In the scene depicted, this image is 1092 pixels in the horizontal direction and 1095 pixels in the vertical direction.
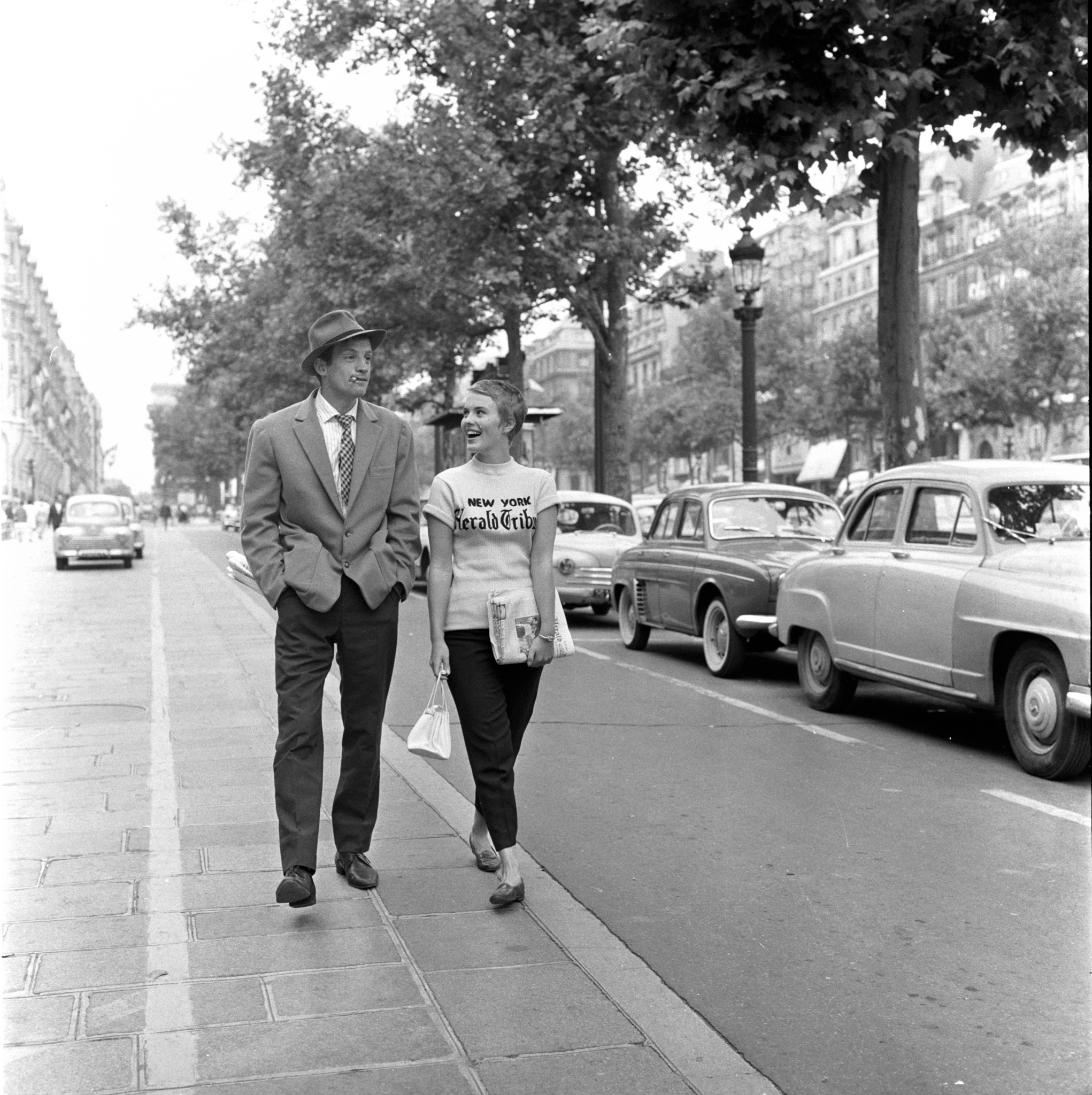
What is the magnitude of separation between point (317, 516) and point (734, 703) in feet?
19.3

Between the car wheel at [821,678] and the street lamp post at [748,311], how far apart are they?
9.73m

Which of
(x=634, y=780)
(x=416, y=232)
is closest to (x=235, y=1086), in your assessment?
(x=634, y=780)

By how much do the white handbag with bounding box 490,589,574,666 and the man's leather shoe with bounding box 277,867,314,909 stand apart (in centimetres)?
92

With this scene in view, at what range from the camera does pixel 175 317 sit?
52.5 meters

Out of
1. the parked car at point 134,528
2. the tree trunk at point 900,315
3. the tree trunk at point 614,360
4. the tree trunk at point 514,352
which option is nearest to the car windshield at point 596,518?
the tree trunk at point 900,315

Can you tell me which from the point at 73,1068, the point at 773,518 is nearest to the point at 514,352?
the point at 773,518

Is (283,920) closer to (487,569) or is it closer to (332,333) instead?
(487,569)

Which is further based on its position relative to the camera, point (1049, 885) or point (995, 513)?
point (995, 513)

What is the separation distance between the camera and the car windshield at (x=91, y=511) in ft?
108

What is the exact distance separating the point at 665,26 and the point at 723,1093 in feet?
34.8

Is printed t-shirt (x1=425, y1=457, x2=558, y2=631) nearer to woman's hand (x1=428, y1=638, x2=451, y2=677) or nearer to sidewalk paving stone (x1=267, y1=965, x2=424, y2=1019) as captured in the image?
woman's hand (x1=428, y1=638, x2=451, y2=677)

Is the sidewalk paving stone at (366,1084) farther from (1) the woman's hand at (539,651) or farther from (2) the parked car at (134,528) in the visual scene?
(2) the parked car at (134,528)

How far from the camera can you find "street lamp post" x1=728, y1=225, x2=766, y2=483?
1995 centimetres

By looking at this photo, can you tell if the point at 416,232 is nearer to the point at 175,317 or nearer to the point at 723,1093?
the point at 723,1093
